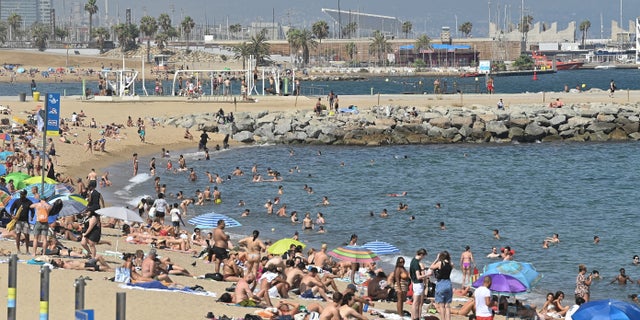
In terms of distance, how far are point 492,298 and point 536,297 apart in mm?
2493

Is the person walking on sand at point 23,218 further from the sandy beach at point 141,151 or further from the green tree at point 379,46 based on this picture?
the green tree at point 379,46

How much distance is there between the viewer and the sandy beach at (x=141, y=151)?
50.4 feet

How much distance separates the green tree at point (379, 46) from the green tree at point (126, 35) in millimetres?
42220

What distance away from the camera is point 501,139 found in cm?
5222

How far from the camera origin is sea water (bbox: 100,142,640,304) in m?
27.0

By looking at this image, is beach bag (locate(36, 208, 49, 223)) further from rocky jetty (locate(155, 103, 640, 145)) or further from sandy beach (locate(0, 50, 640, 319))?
rocky jetty (locate(155, 103, 640, 145))

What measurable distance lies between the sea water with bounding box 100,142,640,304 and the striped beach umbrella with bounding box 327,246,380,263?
3.36 meters

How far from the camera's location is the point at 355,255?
20.5 meters

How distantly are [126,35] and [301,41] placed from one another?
100 feet

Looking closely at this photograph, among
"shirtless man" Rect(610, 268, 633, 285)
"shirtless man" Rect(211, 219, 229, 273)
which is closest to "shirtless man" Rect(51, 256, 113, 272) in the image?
"shirtless man" Rect(211, 219, 229, 273)

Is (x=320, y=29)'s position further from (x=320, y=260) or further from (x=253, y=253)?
(x=253, y=253)

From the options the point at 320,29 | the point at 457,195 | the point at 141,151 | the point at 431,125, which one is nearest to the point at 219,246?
the point at 457,195

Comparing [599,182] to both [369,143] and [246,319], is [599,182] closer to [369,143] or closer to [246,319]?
[369,143]

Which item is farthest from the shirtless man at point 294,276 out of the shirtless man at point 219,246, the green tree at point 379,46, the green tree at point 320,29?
the green tree at point 320,29
